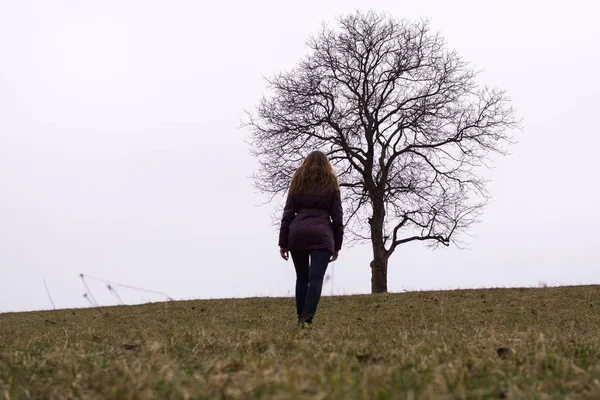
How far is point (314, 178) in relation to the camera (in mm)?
7762

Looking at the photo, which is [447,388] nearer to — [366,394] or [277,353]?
[366,394]

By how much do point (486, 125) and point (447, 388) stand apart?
2179 centimetres

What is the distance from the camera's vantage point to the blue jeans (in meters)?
7.56

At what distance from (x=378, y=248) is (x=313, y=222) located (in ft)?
49.7

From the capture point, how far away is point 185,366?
11.6 ft

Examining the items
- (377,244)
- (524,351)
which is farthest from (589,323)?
(377,244)

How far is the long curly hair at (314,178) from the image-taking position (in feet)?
25.5

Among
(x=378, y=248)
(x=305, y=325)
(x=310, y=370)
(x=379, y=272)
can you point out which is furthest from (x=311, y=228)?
(x=379, y=272)

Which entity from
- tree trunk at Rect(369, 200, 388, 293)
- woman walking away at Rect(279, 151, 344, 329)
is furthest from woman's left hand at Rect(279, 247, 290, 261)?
tree trunk at Rect(369, 200, 388, 293)

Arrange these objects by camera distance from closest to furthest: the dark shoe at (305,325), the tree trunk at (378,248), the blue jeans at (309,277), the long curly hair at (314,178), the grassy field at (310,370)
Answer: the grassy field at (310,370) < the dark shoe at (305,325) < the blue jeans at (309,277) < the long curly hair at (314,178) < the tree trunk at (378,248)

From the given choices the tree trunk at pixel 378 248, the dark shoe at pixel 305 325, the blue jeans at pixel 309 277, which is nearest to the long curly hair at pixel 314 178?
the blue jeans at pixel 309 277

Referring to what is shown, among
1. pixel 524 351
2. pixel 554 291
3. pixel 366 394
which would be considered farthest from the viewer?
pixel 554 291

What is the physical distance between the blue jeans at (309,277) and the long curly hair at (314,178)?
2.68ft

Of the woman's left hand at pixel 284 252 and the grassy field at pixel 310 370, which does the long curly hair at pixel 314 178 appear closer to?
the woman's left hand at pixel 284 252
